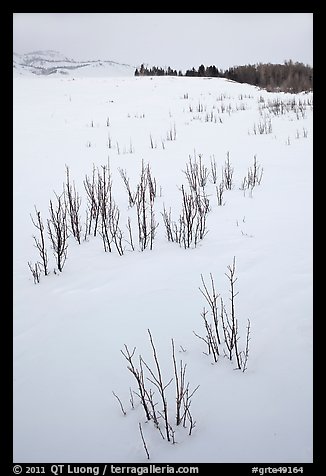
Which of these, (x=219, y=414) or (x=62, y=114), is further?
(x=62, y=114)

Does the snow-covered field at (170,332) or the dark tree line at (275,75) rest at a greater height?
the dark tree line at (275,75)

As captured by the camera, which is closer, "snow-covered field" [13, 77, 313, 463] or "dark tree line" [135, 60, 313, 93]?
"snow-covered field" [13, 77, 313, 463]

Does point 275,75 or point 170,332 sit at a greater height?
point 275,75

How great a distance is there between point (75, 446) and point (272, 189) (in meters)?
4.38

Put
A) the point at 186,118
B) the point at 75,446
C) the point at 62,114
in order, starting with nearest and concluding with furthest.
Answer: the point at 75,446 < the point at 186,118 < the point at 62,114

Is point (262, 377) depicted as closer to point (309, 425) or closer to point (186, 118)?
point (309, 425)

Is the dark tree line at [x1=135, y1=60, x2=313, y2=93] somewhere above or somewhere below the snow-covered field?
above

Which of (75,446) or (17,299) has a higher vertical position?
(17,299)

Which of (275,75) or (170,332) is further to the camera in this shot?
(275,75)

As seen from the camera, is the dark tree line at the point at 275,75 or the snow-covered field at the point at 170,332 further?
the dark tree line at the point at 275,75
